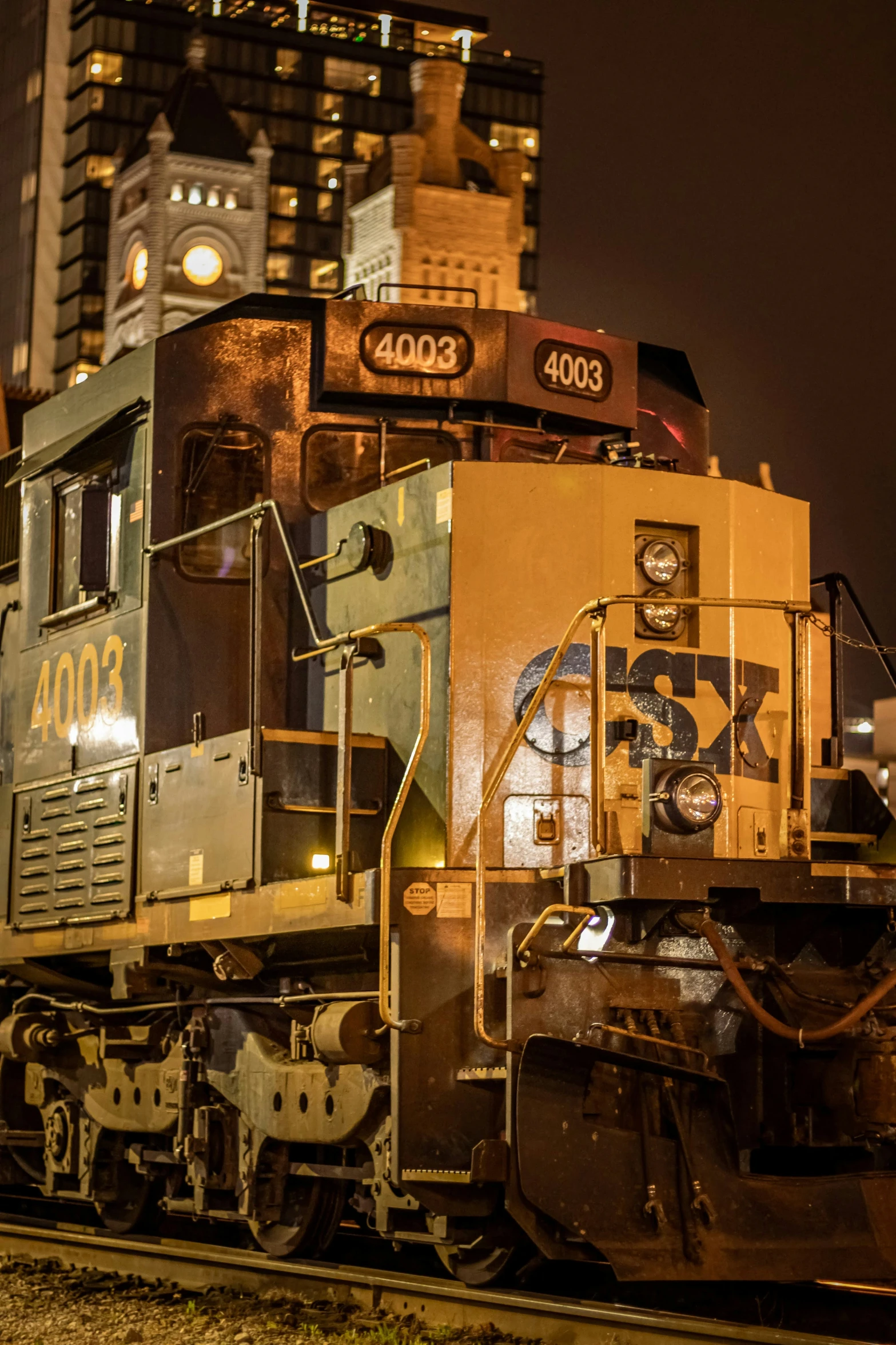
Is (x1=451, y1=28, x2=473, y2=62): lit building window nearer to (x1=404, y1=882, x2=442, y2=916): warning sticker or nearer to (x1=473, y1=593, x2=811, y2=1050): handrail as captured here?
(x1=473, y1=593, x2=811, y2=1050): handrail

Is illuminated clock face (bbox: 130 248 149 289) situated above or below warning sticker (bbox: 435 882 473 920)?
above

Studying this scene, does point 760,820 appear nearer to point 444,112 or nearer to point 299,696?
point 299,696

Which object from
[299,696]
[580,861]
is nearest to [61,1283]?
[299,696]

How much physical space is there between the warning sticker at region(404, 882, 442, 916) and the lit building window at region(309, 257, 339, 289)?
347 feet

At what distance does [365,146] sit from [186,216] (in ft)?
52.2

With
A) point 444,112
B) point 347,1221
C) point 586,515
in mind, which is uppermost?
point 444,112

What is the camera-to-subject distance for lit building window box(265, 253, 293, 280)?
108312mm

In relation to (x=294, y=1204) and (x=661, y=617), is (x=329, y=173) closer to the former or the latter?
(x=294, y=1204)

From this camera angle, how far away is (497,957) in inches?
236

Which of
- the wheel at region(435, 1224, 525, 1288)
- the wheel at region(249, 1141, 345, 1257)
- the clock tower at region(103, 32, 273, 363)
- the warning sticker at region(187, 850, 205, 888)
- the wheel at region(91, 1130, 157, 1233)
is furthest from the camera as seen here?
the clock tower at region(103, 32, 273, 363)

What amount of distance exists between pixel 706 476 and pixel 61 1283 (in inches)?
174

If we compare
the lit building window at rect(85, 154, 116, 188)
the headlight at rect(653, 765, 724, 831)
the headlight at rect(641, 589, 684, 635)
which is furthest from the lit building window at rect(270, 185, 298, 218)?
the headlight at rect(653, 765, 724, 831)

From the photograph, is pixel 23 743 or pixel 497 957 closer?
pixel 497 957

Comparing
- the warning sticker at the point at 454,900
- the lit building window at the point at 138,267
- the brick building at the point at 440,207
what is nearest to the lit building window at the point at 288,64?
the brick building at the point at 440,207
